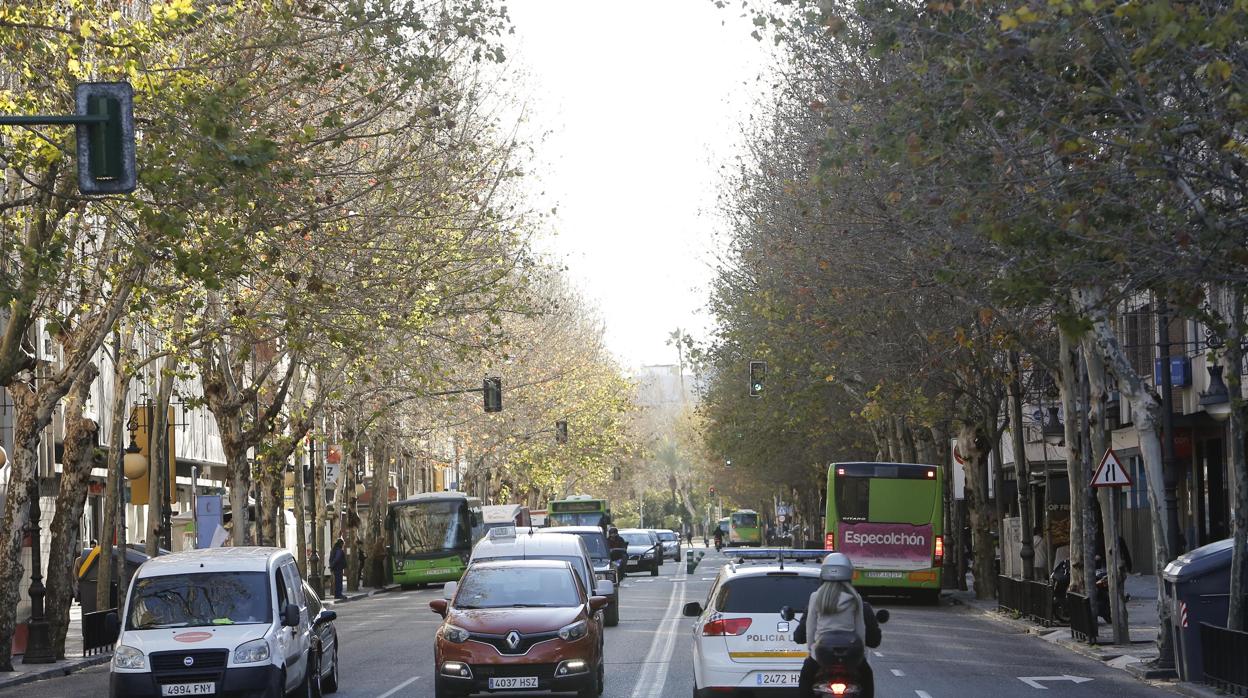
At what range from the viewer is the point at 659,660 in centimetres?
2297

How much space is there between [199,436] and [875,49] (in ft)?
155

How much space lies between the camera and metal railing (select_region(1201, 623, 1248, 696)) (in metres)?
16.9

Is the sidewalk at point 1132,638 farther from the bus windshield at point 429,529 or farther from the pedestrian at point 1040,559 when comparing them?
the bus windshield at point 429,529

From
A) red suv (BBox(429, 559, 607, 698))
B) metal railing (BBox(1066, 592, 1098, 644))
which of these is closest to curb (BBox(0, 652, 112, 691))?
red suv (BBox(429, 559, 607, 698))

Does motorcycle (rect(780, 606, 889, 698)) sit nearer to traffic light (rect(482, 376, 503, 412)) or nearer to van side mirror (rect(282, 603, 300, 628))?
van side mirror (rect(282, 603, 300, 628))

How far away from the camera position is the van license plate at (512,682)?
17031 millimetres

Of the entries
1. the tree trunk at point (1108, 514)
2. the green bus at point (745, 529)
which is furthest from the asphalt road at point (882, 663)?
the green bus at point (745, 529)

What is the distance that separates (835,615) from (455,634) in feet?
19.2

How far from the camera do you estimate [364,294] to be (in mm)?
27781

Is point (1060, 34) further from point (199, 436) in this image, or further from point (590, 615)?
→ point (199, 436)

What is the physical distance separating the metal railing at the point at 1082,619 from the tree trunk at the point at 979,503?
1127 cm

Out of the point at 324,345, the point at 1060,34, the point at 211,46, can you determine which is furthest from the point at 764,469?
the point at 1060,34

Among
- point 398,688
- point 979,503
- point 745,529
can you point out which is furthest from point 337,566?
point 745,529

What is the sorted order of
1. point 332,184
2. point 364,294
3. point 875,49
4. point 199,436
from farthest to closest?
point 199,436 < point 364,294 < point 332,184 < point 875,49
